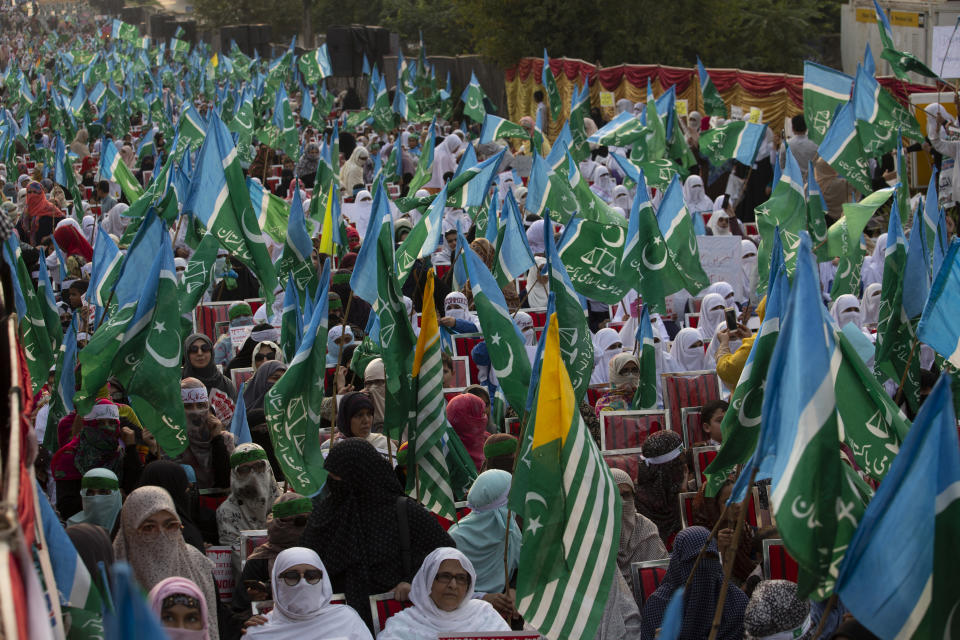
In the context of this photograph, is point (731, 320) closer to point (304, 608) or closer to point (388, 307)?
point (388, 307)

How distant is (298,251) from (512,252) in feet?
5.10

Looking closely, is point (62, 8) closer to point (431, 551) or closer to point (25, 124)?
point (25, 124)

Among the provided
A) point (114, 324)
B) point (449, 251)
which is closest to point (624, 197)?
point (449, 251)

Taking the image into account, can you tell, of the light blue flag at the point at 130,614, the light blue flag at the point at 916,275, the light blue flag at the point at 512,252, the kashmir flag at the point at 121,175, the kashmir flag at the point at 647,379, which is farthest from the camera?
the kashmir flag at the point at 121,175

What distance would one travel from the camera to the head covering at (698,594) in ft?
17.4

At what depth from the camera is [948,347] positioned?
6000mm

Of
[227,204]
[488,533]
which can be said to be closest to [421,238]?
[227,204]

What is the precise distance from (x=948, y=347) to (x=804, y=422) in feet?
6.79

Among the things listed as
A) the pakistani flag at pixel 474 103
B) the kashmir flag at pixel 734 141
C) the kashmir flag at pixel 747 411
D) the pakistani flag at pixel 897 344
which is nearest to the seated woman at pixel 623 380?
the pakistani flag at pixel 897 344

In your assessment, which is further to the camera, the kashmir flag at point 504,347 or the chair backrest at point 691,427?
the chair backrest at point 691,427

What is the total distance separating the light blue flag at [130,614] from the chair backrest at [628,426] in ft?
16.5

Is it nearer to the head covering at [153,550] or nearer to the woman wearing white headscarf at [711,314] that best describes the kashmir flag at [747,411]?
the head covering at [153,550]

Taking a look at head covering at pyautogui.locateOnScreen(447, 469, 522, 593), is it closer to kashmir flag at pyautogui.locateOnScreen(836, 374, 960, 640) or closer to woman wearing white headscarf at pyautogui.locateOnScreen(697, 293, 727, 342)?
kashmir flag at pyautogui.locateOnScreen(836, 374, 960, 640)

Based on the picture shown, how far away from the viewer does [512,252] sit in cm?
1015
